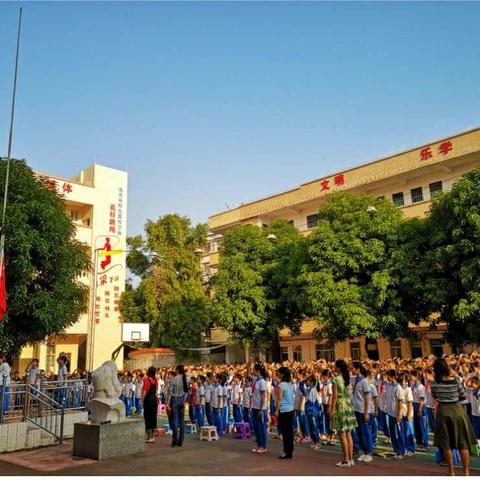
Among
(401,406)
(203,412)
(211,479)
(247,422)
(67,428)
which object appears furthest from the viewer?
(203,412)

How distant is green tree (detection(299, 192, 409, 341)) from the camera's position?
2138 centimetres

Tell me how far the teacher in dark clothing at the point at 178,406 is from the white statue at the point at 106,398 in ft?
4.21

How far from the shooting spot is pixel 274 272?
27844 millimetres

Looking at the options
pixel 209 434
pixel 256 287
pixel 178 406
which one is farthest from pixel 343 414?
pixel 256 287

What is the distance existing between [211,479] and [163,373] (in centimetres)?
1317

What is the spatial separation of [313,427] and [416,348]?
1958cm

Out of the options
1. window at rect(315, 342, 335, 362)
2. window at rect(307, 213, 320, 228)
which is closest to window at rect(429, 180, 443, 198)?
window at rect(307, 213, 320, 228)

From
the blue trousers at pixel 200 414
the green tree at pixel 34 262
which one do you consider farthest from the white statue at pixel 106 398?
the green tree at pixel 34 262

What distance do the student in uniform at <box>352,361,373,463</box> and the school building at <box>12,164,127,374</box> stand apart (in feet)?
78.2

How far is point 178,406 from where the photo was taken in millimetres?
10484

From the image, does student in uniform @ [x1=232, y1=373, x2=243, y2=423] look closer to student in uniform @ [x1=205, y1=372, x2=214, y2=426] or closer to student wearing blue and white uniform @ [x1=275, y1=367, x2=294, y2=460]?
student in uniform @ [x1=205, y1=372, x2=214, y2=426]

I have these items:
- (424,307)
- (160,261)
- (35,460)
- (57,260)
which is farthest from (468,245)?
(160,261)

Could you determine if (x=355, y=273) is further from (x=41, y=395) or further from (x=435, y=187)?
(x=41, y=395)

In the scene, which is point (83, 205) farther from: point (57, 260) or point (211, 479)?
point (211, 479)
